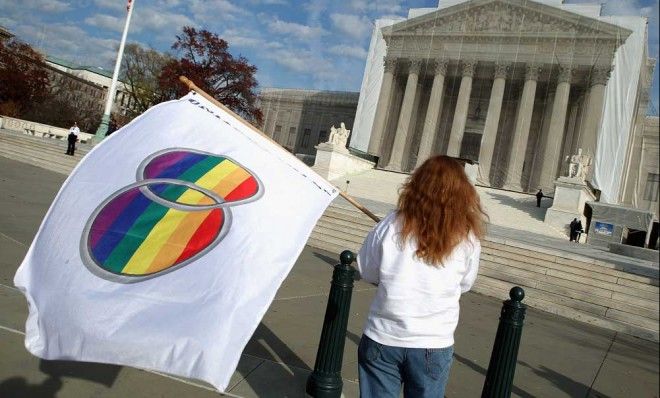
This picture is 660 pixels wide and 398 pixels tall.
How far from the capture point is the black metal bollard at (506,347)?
2975mm

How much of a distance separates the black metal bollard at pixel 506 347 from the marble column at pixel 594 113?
3211 cm

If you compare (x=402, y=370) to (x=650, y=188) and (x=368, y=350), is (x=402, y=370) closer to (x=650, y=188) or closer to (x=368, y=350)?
(x=368, y=350)

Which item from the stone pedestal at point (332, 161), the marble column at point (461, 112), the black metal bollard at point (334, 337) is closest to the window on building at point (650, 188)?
the marble column at point (461, 112)

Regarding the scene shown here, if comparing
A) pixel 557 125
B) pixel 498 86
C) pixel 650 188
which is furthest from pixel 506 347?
pixel 650 188

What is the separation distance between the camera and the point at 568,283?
9484mm

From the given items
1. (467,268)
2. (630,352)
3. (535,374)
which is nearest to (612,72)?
A: (630,352)

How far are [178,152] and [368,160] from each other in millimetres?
33933

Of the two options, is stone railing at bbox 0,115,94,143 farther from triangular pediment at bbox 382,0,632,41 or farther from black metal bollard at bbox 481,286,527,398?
black metal bollard at bbox 481,286,527,398

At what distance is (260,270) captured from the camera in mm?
2305

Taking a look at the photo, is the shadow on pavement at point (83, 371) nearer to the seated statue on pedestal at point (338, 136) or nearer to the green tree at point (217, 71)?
the seated statue on pedestal at point (338, 136)

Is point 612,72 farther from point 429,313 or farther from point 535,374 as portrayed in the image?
point 429,313

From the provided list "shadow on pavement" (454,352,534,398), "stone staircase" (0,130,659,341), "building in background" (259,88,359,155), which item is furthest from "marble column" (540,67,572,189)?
"shadow on pavement" (454,352,534,398)

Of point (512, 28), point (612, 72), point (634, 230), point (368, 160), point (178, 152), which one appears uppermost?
point (512, 28)

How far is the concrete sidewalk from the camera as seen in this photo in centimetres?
315
